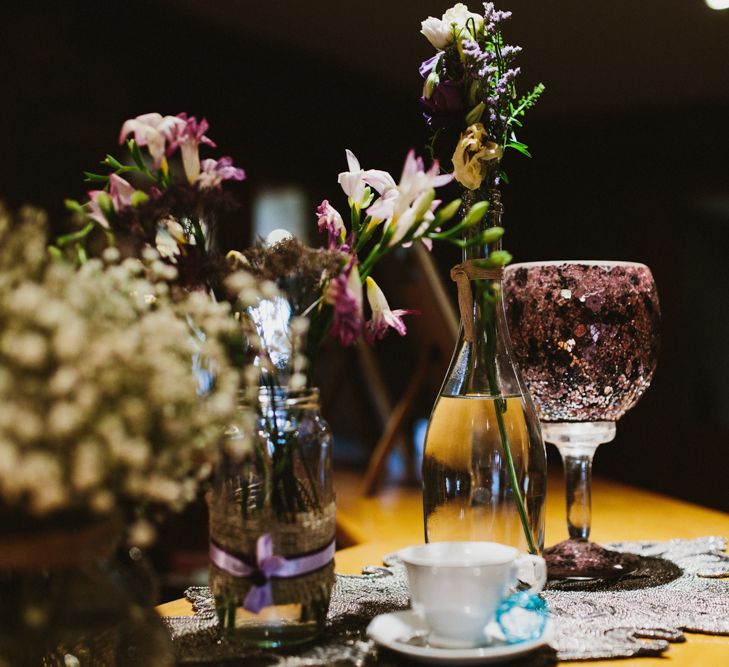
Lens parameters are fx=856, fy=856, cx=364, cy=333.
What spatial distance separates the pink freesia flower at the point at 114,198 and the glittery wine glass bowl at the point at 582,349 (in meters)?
0.44

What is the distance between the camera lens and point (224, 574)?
62 centimetres

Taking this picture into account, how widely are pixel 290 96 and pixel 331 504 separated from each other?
501 centimetres

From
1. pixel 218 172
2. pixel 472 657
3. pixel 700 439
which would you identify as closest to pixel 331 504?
pixel 472 657

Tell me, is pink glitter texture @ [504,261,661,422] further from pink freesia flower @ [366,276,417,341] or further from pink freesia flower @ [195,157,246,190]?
pink freesia flower @ [195,157,246,190]

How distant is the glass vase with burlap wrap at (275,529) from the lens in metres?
0.61

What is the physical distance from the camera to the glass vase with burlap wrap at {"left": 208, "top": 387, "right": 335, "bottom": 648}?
0.61 m

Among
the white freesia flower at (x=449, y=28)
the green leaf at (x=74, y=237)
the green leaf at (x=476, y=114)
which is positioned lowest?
the green leaf at (x=74, y=237)

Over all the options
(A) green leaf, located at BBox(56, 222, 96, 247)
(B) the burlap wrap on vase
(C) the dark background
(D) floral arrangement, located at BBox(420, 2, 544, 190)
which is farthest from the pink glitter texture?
(C) the dark background

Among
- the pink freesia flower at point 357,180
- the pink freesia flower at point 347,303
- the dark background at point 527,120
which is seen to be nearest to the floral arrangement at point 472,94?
the pink freesia flower at point 357,180

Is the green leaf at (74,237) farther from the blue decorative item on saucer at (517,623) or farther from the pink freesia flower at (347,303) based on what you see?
the blue decorative item on saucer at (517,623)

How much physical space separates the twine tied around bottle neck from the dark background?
1.80 meters

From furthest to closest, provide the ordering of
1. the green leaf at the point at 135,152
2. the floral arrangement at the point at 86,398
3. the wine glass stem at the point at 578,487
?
the wine glass stem at the point at 578,487 < the green leaf at the point at 135,152 < the floral arrangement at the point at 86,398

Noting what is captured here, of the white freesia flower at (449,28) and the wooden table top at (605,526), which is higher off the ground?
the white freesia flower at (449,28)

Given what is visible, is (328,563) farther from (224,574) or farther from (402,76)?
(402,76)
